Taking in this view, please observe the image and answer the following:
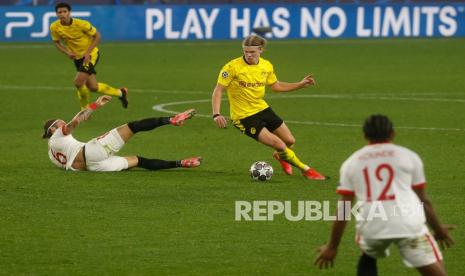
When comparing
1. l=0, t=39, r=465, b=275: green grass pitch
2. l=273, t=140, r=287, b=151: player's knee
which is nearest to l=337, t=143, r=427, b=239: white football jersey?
l=0, t=39, r=465, b=275: green grass pitch

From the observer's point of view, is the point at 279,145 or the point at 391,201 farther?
the point at 279,145

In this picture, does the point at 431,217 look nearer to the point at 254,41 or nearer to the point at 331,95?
the point at 254,41

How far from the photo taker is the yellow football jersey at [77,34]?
23.9 m

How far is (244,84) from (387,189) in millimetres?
7537

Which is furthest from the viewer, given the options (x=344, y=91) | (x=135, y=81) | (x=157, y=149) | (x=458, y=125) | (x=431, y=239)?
(x=135, y=81)

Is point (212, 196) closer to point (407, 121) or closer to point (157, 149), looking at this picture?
point (157, 149)

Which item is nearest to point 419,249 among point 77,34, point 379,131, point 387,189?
point 387,189

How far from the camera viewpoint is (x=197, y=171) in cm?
1639

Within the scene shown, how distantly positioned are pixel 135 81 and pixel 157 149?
40.3 ft

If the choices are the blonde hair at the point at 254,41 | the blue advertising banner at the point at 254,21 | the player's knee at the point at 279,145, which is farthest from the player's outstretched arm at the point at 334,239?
the blue advertising banner at the point at 254,21

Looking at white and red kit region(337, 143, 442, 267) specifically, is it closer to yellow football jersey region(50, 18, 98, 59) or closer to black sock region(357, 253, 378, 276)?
black sock region(357, 253, 378, 276)

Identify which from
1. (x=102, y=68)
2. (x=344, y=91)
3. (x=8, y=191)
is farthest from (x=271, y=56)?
(x=8, y=191)

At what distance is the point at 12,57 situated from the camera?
37.2 meters

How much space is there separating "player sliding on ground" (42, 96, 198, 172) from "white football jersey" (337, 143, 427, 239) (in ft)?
25.3
